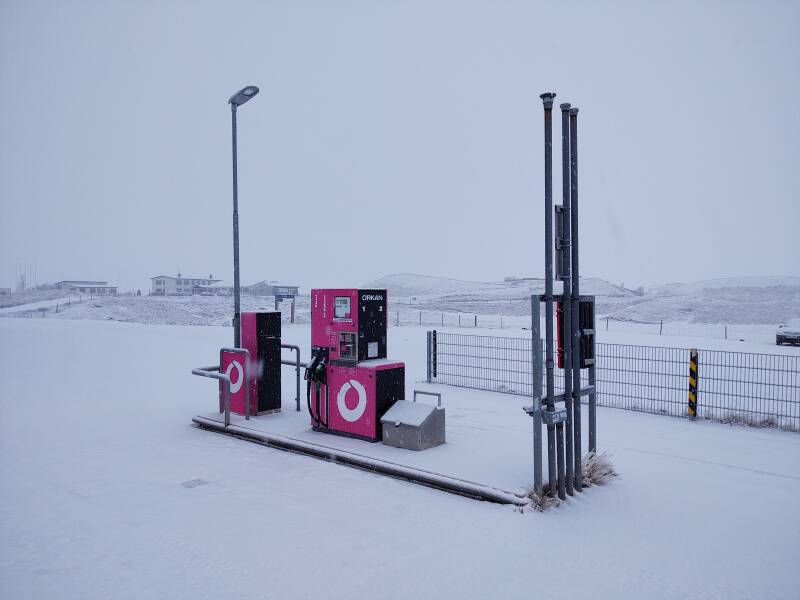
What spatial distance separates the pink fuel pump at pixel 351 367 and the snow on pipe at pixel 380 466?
2.09 ft

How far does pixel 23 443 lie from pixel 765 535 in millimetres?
8472

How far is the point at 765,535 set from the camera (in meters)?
4.86

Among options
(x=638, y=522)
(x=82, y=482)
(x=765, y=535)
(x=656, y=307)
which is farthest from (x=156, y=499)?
(x=656, y=307)

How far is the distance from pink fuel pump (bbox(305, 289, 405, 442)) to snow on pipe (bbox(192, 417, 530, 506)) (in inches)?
25.1

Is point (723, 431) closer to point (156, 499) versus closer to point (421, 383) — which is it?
point (421, 383)

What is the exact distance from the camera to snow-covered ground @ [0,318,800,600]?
4.07m

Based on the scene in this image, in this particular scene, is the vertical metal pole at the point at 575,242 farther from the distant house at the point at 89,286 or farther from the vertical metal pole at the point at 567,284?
the distant house at the point at 89,286

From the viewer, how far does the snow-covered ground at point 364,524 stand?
4.07 m

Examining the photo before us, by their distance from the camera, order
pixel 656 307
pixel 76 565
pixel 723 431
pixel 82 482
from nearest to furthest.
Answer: pixel 76 565
pixel 82 482
pixel 723 431
pixel 656 307

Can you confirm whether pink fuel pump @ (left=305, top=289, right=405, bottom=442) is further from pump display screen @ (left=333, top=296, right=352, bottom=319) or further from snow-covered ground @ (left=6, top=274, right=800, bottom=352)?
snow-covered ground @ (left=6, top=274, right=800, bottom=352)

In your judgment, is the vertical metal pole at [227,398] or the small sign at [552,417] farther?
the vertical metal pole at [227,398]

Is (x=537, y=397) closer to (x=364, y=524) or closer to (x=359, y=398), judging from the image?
(x=364, y=524)

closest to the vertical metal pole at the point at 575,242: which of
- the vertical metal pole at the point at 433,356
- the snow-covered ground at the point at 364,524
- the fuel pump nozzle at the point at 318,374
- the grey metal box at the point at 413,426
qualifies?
the snow-covered ground at the point at 364,524

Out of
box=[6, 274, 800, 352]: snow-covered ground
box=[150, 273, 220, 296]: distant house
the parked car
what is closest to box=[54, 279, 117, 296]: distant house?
box=[150, 273, 220, 296]: distant house
